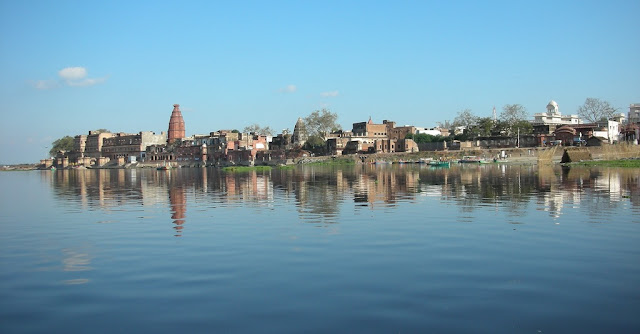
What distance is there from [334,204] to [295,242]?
9.57 metres

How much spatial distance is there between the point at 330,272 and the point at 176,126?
138m

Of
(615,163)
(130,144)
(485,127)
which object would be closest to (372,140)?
(485,127)

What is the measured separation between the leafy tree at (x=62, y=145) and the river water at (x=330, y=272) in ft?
568

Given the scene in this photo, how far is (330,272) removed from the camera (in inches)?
401

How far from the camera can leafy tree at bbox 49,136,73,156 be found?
582 feet

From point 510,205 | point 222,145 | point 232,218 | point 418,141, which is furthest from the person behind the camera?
point 222,145

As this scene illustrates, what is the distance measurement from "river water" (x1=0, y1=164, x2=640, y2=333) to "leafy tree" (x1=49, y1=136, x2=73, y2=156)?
173 meters

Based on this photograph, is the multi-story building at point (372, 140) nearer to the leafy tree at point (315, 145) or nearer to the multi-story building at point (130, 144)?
the leafy tree at point (315, 145)

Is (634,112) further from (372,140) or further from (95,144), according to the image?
(95,144)

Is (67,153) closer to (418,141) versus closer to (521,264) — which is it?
(418,141)

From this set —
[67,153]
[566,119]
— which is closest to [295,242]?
[566,119]

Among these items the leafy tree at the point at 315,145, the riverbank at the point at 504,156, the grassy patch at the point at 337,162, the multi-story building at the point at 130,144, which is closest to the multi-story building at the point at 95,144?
the multi-story building at the point at 130,144

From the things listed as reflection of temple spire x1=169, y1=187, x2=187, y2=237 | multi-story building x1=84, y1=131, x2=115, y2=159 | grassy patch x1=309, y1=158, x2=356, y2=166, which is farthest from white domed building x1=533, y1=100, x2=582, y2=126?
multi-story building x1=84, y1=131, x2=115, y2=159

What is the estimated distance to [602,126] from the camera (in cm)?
9362
